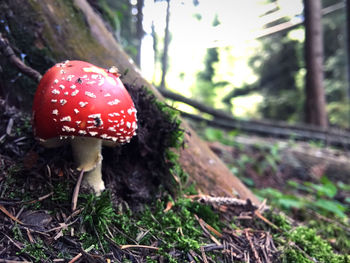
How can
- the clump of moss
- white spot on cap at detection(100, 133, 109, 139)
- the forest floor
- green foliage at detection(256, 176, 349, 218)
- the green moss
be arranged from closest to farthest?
the forest floor → white spot on cap at detection(100, 133, 109, 139) → the clump of moss → the green moss → green foliage at detection(256, 176, 349, 218)

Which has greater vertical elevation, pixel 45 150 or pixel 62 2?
pixel 62 2

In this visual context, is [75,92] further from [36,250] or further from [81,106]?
[36,250]

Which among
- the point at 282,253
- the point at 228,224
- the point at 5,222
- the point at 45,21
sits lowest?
the point at 282,253

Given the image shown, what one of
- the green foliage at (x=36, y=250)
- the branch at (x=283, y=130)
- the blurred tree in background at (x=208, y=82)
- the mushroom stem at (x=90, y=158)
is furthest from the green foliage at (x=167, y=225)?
the blurred tree in background at (x=208, y=82)

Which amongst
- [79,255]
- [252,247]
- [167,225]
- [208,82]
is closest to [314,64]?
[252,247]

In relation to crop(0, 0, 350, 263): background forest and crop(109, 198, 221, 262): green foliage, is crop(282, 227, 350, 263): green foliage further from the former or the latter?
crop(109, 198, 221, 262): green foliage

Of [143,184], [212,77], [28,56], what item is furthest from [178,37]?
[212,77]

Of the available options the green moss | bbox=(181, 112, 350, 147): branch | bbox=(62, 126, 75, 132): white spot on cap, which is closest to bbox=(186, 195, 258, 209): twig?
the green moss

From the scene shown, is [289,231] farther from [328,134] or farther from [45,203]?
[328,134]

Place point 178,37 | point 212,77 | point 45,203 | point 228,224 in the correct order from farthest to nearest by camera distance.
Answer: point 212,77 < point 178,37 < point 228,224 < point 45,203
